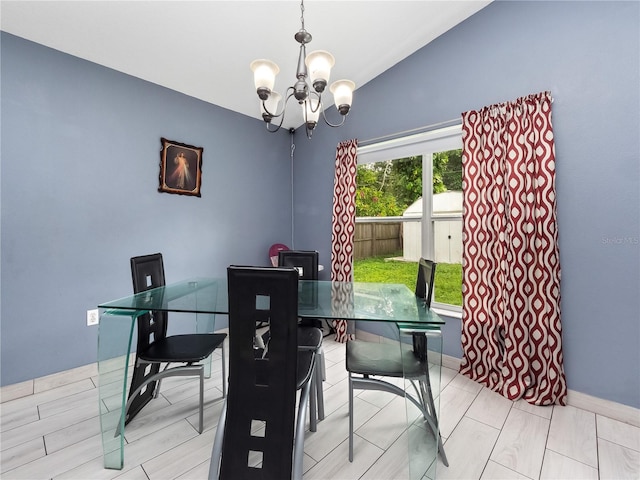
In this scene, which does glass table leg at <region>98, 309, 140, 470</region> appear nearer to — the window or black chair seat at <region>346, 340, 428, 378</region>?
black chair seat at <region>346, 340, 428, 378</region>

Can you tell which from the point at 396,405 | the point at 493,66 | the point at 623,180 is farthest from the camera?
the point at 493,66

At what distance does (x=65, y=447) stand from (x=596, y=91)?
379 centimetres

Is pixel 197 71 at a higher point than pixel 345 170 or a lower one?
higher

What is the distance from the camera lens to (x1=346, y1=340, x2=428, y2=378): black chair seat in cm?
141

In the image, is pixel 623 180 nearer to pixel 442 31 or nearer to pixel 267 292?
pixel 442 31

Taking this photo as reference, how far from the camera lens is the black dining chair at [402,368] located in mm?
1360

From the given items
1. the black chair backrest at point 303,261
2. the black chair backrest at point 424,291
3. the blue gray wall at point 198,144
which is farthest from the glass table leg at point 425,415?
the blue gray wall at point 198,144

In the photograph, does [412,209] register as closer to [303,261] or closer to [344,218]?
[344,218]

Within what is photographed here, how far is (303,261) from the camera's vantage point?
8.10 feet

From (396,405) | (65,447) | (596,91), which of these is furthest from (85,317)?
(596,91)

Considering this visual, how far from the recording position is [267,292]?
1.10 meters

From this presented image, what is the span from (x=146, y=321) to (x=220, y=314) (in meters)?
0.58

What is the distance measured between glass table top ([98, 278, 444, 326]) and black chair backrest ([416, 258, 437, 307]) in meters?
0.05

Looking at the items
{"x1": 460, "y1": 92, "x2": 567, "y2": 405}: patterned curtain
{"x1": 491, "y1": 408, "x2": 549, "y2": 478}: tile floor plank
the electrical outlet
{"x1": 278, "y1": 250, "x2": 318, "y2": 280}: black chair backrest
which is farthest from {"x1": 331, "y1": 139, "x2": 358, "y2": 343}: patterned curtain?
the electrical outlet
